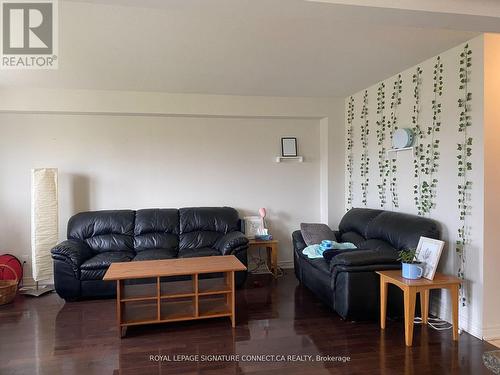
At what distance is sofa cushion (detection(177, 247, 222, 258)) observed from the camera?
4091mm

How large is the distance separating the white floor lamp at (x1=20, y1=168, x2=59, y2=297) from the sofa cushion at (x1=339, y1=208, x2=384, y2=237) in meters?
3.53

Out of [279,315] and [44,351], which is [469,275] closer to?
[279,315]

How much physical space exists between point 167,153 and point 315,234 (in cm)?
229

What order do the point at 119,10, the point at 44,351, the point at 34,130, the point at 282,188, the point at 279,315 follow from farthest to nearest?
the point at 282,188
the point at 34,130
the point at 279,315
the point at 44,351
the point at 119,10

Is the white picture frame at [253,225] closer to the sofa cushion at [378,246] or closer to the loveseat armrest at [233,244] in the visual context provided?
the loveseat armrest at [233,244]

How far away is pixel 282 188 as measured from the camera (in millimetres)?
5176

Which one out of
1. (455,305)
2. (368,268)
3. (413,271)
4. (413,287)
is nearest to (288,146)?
(368,268)

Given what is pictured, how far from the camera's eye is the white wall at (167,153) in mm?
4398

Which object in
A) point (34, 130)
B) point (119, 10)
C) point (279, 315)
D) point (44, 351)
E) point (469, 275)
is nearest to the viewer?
point (119, 10)

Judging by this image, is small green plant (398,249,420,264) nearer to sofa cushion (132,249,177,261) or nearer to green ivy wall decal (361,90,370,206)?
green ivy wall decal (361,90,370,206)

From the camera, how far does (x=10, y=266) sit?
163 inches

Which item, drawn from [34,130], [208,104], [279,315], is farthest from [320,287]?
[34,130]

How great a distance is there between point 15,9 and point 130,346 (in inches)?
102

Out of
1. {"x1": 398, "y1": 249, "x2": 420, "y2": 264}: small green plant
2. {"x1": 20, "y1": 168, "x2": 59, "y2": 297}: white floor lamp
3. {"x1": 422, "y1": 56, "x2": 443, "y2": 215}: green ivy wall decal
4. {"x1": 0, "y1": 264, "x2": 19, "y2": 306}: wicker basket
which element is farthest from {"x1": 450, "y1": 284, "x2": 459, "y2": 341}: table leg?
{"x1": 0, "y1": 264, "x2": 19, "y2": 306}: wicker basket
